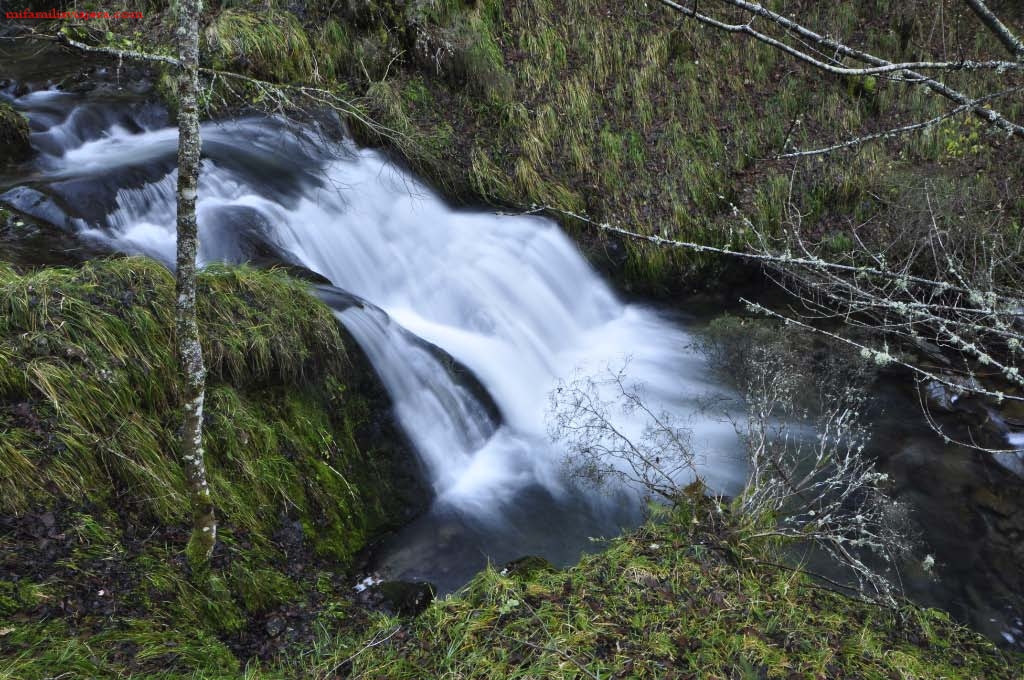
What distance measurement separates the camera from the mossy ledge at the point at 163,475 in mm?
3248

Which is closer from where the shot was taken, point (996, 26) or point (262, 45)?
point (996, 26)

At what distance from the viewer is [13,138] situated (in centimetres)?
700

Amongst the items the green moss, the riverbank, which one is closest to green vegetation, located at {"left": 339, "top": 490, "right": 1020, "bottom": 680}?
the riverbank

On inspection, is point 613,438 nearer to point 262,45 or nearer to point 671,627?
point 671,627

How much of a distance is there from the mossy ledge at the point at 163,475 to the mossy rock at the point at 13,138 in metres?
3.40

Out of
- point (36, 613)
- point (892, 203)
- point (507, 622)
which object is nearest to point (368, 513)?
point (507, 622)

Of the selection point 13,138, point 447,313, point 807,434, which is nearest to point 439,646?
point 447,313

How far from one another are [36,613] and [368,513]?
232cm

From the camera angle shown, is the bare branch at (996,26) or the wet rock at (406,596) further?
the wet rock at (406,596)

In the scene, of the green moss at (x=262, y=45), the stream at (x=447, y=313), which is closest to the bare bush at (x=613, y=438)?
the stream at (x=447, y=313)

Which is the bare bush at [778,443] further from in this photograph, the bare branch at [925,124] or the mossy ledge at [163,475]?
the bare branch at [925,124]

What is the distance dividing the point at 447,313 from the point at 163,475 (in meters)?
4.16

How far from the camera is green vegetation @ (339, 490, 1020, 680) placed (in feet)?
10.9

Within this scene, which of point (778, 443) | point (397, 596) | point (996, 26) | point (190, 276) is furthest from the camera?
point (778, 443)
